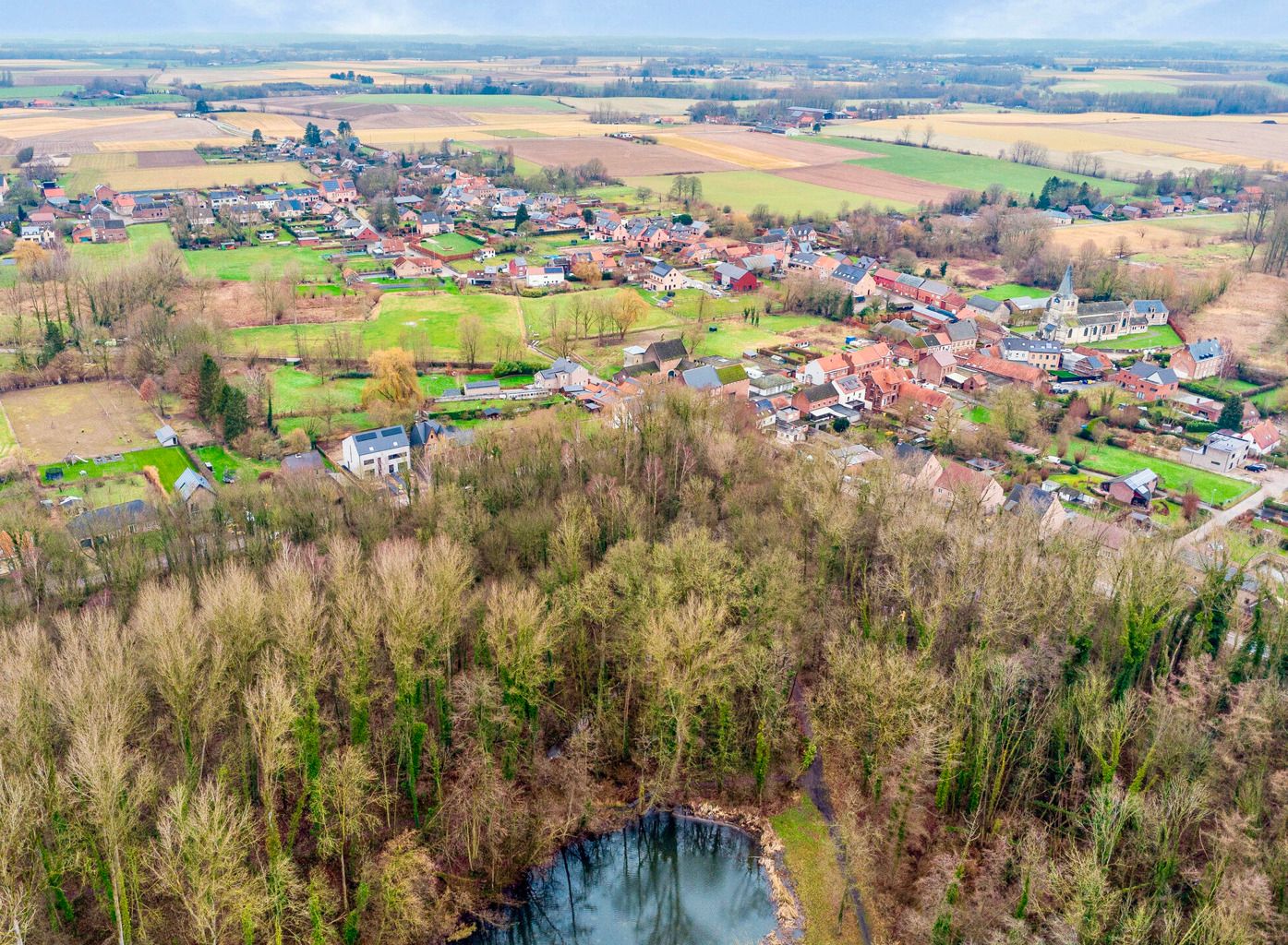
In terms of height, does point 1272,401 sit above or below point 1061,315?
below

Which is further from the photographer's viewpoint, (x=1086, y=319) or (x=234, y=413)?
(x=1086, y=319)

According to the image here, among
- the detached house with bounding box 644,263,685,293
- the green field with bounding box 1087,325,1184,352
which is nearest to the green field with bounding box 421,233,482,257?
the detached house with bounding box 644,263,685,293

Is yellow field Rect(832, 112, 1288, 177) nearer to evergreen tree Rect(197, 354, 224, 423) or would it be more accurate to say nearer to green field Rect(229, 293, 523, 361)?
green field Rect(229, 293, 523, 361)

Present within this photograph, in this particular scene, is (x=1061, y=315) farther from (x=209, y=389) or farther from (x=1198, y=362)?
(x=209, y=389)

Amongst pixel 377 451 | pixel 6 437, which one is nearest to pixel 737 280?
pixel 377 451

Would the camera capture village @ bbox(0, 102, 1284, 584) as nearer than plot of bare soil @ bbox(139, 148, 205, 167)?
Yes

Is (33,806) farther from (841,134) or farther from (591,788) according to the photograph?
(841,134)

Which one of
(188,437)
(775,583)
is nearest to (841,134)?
(188,437)
